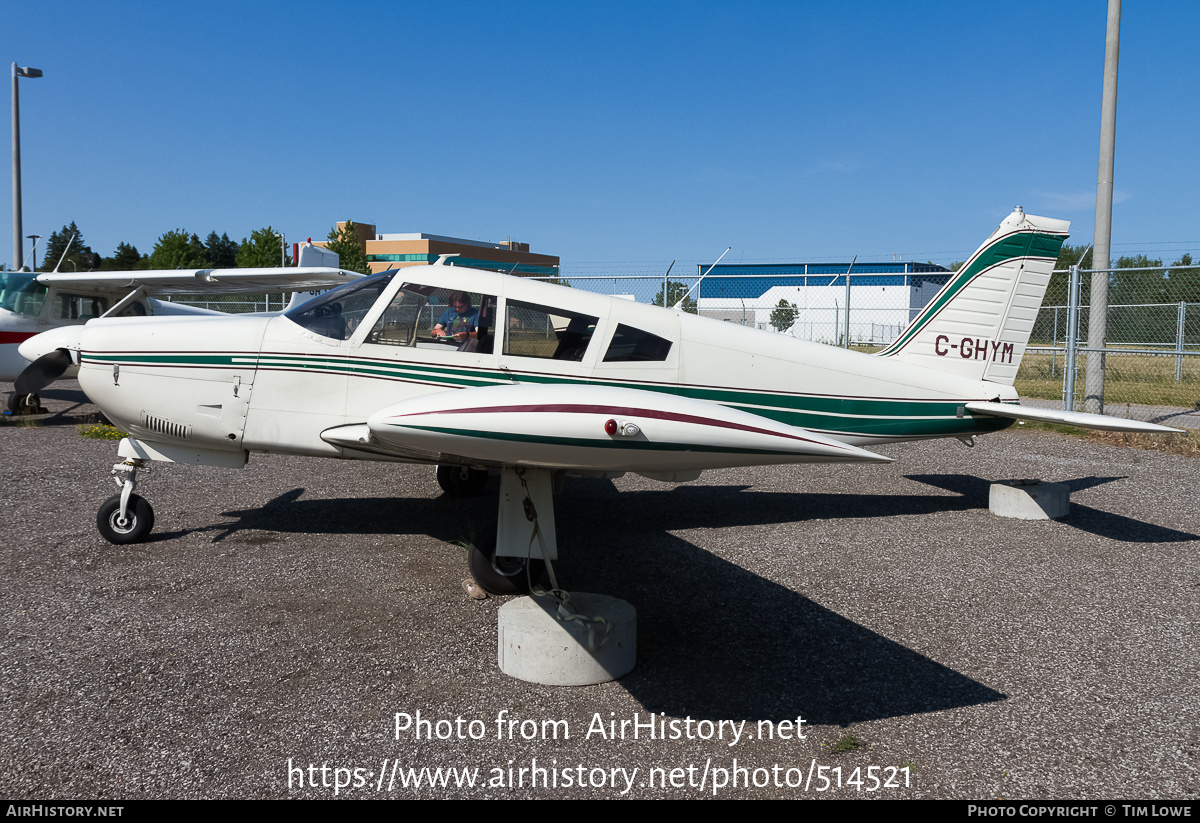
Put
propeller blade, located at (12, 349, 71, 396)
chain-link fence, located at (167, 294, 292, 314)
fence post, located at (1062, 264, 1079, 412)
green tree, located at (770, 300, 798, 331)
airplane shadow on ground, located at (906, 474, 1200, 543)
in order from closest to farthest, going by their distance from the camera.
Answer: propeller blade, located at (12, 349, 71, 396) → airplane shadow on ground, located at (906, 474, 1200, 543) → fence post, located at (1062, 264, 1079, 412) → green tree, located at (770, 300, 798, 331) → chain-link fence, located at (167, 294, 292, 314)

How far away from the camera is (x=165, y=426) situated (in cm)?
518

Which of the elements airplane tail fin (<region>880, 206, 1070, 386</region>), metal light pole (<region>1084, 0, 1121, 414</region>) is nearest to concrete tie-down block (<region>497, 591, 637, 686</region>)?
airplane tail fin (<region>880, 206, 1070, 386</region>)

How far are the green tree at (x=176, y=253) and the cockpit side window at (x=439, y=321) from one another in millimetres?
63558

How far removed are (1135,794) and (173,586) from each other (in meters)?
5.11

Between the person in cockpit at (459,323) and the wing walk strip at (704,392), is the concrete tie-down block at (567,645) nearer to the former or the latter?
the wing walk strip at (704,392)

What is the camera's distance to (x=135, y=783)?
9.04 ft

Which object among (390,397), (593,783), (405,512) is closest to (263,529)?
(405,512)

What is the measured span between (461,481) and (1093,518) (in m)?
5.82

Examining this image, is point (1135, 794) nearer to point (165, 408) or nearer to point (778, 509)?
point (778, 509)

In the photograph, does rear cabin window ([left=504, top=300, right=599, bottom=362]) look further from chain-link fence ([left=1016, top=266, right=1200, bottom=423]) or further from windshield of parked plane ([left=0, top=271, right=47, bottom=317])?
windshield of parked plane ([left=0, top=271, right=47, bottom=317])

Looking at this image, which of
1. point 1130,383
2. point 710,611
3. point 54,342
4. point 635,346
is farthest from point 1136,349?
point 54,342

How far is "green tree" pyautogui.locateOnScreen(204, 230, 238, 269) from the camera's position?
84.3 metres

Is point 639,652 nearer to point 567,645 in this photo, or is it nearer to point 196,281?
point 567,645

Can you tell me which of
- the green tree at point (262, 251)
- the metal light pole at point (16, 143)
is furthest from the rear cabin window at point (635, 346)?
the green tree at point (262, 251)
